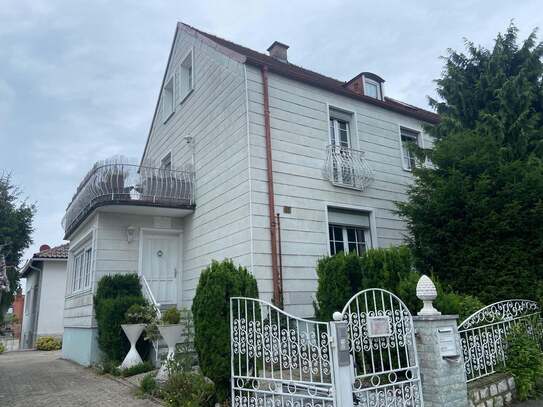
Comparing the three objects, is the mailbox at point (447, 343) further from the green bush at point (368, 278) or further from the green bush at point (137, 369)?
the green bush at point (137, 369)

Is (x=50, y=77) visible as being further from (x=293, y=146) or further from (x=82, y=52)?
(x=293, y=146)

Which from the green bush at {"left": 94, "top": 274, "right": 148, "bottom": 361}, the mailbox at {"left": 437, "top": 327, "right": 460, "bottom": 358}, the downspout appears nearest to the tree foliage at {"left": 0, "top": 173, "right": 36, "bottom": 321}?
the green bush at {"left": 94, "top": 274, "right": 148, "bottom": 361}

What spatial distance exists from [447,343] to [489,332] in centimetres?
144

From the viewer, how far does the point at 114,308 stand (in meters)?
8.55

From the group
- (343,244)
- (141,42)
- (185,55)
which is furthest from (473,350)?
(185,55)

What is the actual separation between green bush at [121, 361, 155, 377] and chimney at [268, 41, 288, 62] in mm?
9581

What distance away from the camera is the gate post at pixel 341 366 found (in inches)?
147

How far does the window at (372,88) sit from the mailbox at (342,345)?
935 cm

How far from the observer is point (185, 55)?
12375 mm

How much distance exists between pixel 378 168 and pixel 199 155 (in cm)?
480

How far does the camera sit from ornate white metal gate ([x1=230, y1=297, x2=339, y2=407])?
430 cm

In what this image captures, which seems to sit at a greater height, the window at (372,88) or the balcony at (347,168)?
the window at (372,88)

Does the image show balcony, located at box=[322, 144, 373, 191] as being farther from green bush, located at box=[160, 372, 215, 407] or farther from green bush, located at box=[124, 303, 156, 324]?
green bush, located at box=[160, 372, 215, 407]

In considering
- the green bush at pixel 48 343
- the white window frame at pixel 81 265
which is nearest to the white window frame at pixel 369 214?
the white window frame at pixel 81 265
